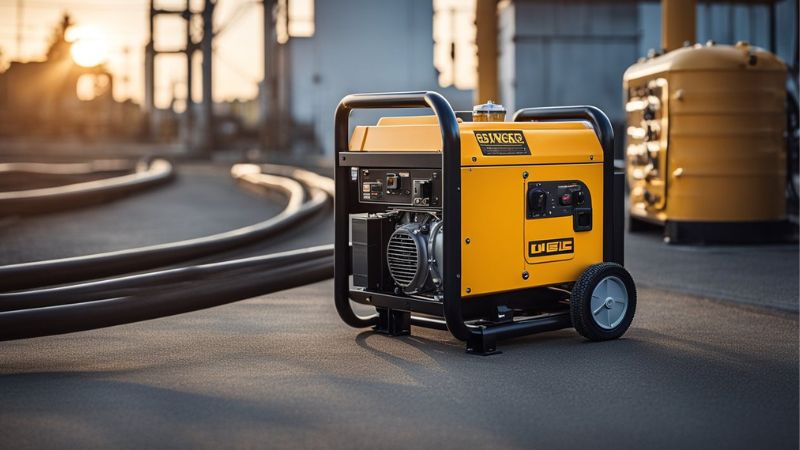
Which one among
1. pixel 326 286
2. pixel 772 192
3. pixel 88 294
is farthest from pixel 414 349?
pixel 772 192

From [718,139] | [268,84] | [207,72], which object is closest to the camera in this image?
[718,139]

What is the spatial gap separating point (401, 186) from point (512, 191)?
541mm

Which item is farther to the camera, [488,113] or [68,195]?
[68,195]

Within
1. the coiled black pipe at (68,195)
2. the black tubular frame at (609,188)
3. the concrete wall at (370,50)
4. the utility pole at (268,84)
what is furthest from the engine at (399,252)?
the utility pole at (268,84)

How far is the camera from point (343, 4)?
31969mm

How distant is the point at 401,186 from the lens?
208 inches

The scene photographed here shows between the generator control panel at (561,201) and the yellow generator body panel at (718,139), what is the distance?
452 centimetres

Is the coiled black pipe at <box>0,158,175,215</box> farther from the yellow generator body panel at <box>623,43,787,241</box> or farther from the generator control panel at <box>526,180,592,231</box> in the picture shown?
the generator control panel at <box>526,180,592,231</box>

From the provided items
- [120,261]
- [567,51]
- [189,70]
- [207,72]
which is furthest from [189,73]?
[120,261]

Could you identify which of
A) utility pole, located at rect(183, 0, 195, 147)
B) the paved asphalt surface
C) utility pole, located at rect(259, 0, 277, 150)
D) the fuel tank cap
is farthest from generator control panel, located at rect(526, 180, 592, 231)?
utility pole, located at rect(183, 0, 195, 147)

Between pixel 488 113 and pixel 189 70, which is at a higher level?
pixel 189 70

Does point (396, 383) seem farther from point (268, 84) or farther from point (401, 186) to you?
point (268, 84)

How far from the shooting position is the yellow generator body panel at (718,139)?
381 inches

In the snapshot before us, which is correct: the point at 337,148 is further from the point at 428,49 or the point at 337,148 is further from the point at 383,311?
the point at 428,49
